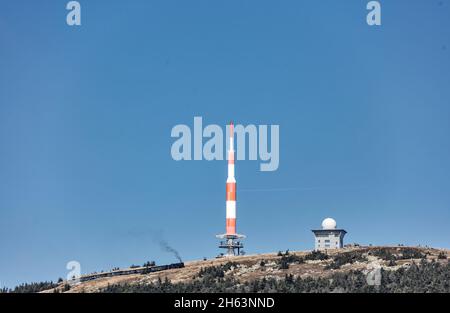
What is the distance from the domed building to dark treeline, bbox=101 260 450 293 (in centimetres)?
3340

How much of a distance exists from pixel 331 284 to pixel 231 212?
43332 millimetres

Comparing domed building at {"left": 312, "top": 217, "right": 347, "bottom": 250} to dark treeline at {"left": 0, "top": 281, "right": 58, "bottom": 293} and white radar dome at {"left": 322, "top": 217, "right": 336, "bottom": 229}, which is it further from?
dark treeline at {"left": 0, "top": 281, "right": 58, "bottom": 293}

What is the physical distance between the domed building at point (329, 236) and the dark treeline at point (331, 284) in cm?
3340

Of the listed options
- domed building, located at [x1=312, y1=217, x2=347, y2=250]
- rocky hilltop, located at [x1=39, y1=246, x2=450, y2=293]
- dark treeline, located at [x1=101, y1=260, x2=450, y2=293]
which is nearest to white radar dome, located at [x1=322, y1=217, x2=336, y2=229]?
domed building, located at [x1=312, y1=217, x2=347, y2=250]

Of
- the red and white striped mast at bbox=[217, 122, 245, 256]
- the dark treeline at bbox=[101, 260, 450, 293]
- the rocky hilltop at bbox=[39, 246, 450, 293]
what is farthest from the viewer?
the red and white striped mast at bbox=[217, 122, 245, 256]

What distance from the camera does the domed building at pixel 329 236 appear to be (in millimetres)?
114688

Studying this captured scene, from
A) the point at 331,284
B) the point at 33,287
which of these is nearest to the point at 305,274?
the point at 331,284

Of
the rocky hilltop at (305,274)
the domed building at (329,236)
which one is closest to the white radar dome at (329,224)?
the domed building at (329,236)

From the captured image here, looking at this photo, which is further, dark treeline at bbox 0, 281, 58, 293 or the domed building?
the domed building

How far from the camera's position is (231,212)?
116 meters

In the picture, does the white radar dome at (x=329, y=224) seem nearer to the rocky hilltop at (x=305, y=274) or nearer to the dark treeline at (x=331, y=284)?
the rocky hilltop at (x=305, y=274)

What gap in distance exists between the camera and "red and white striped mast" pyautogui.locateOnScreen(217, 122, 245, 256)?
4498 inches

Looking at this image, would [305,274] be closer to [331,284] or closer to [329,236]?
[331,284]
